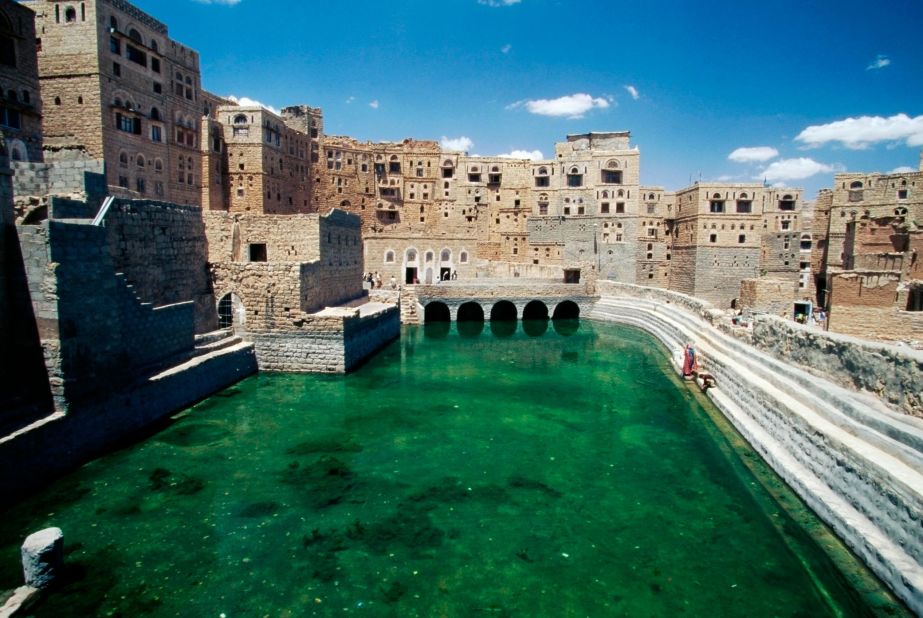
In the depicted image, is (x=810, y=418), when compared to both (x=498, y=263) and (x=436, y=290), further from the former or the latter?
(x=498, y=263)

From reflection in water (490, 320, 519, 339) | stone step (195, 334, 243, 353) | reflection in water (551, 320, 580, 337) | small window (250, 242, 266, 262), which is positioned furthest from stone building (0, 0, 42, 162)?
reflection in water (551, 320, 580, 337)

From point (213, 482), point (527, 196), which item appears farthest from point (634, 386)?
point (527, 196)

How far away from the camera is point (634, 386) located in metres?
17.5

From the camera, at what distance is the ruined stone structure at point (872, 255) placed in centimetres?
1753

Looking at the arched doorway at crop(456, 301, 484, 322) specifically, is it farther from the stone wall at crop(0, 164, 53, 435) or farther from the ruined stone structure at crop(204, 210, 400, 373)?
the stone wall at crop(0, 164, 53, 435)

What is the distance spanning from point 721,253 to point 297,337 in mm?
33657

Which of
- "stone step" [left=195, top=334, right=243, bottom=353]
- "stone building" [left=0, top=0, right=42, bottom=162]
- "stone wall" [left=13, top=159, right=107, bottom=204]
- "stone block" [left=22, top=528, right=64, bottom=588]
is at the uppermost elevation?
"stone building" [left=0, top=0, right=42, bottom=162]

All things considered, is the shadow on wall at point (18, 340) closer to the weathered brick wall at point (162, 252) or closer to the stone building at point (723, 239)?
the weathered brick wall at point (162, 252)

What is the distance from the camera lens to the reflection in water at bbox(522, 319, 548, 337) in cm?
2892

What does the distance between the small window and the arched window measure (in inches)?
393

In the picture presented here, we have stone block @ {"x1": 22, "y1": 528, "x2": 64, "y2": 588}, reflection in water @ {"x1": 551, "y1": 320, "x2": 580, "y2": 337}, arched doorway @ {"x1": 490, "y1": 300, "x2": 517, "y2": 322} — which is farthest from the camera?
arched doorway @ {"x1": 490, "y1": 300, "x2": 517, "y2": 322}

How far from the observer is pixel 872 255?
25.0 m

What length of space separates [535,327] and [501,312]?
15.5 ft

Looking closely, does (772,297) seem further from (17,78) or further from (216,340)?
(17,78)
